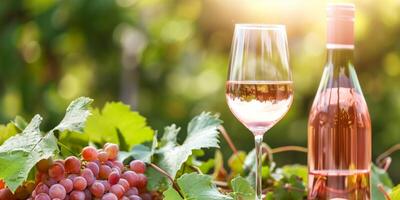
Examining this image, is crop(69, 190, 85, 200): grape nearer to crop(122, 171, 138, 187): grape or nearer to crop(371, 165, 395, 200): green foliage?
crop(122, 171, 138, 187): grape

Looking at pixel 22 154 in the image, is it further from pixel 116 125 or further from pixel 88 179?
pixel 116 125

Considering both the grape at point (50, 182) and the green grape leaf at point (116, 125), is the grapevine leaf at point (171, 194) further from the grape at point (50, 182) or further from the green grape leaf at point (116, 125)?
the green grape leaf at point (116, 125)

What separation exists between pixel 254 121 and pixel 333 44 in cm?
19

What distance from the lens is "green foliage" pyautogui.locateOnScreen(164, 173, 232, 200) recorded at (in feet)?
3.67

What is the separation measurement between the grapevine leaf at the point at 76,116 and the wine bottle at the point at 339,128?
0.40 m

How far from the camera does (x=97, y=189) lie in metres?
1.11

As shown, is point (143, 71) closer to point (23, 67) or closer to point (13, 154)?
point (23, 67)

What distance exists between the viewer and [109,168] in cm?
115

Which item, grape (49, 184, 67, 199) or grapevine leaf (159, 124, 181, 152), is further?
grapevine leaf (159, 124, 181, 152)

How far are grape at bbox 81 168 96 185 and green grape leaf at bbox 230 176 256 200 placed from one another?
0.20 m

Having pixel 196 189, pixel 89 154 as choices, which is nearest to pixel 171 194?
pixel 196 189

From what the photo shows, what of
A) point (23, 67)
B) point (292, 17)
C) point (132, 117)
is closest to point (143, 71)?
point (23, 67)

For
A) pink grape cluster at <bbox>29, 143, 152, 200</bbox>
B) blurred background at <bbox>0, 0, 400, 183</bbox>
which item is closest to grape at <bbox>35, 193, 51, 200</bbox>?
pink grape cluster at <bbox>29, 143, 152, 200</bbox>

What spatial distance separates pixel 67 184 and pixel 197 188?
18 cm
